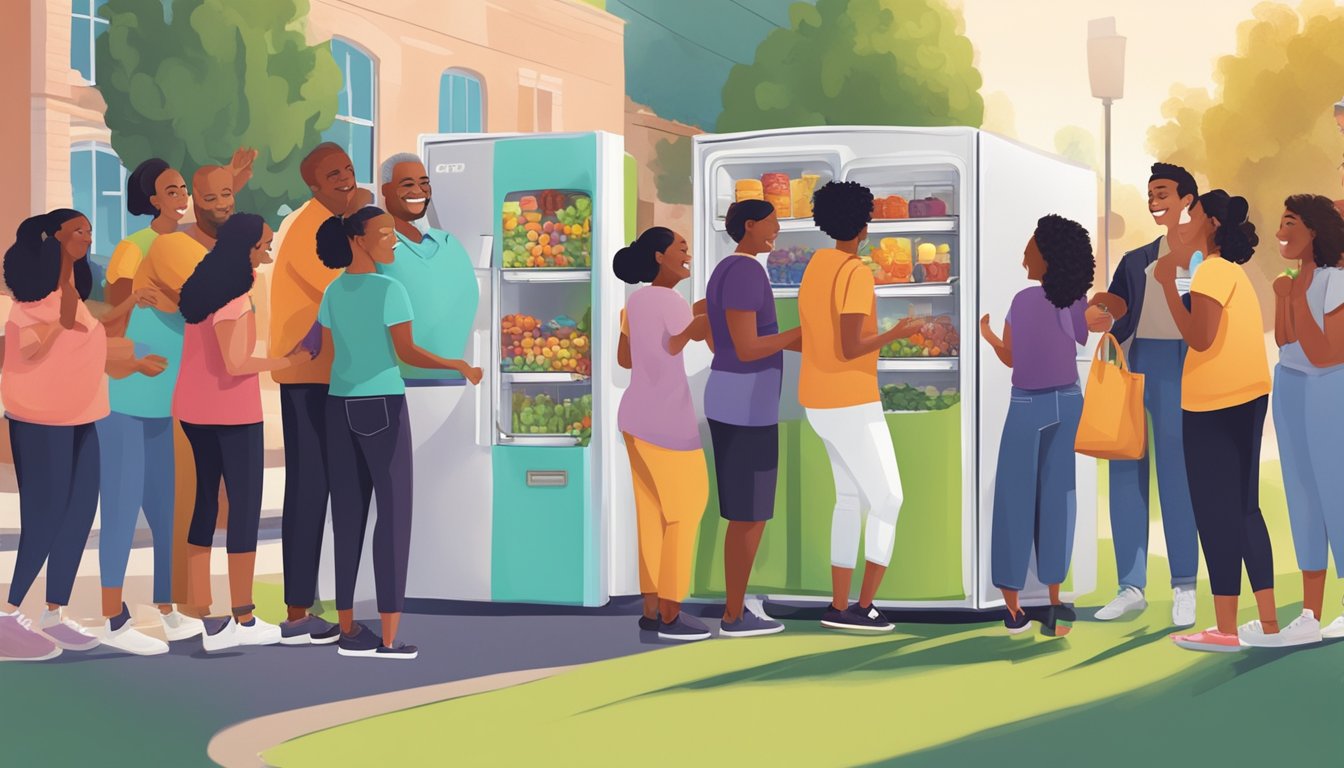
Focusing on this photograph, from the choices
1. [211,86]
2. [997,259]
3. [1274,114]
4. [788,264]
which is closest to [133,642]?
[788,264]

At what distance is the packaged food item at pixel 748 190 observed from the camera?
753 cm

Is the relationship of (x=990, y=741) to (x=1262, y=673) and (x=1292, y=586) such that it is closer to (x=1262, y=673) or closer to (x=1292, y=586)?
(x=1262, y=673)

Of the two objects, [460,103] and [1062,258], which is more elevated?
[460,103]

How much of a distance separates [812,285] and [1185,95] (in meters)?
22.0

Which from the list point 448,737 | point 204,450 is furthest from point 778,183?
point 448,737

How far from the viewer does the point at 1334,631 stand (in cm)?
641

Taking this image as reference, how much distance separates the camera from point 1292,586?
8.02 metres

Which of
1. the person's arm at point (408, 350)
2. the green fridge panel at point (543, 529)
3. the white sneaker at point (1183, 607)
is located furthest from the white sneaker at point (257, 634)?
the white sneaker at point (1183, 607)

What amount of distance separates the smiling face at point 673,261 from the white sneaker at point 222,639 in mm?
2396

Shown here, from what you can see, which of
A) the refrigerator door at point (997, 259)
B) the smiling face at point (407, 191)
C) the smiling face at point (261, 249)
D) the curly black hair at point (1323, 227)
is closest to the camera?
the curly black hair at point (1323, 227)

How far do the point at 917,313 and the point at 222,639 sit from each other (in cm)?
372

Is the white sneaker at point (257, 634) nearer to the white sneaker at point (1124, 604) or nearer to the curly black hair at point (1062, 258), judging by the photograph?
the curly black hair at point (1062, 258)

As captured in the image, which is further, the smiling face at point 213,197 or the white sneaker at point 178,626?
the white sneaker at point 178,626

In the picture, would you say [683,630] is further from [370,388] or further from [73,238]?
[73,238]
